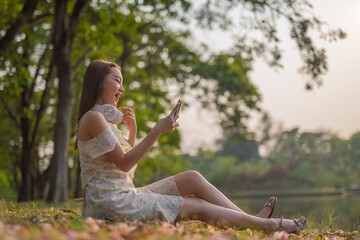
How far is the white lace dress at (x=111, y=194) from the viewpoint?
500cm

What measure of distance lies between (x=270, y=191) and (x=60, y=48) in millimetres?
54864

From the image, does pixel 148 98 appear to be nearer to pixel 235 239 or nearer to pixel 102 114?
pixel 102 114

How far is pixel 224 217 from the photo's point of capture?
5.08 m

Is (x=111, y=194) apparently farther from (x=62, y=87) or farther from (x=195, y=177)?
(x=62, y=87)

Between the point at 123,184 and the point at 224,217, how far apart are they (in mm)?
904

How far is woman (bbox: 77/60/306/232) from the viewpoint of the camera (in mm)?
4992

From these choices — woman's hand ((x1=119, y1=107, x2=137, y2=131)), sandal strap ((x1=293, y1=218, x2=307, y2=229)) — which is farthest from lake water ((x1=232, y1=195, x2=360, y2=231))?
woman's hand ((x1=119, y1=107, x2=137, y2=131))

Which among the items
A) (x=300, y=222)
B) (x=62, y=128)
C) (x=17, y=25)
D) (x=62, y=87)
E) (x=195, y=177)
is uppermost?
(x=17, y=25)

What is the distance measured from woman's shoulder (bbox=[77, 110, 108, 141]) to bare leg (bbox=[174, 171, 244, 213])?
826 mm

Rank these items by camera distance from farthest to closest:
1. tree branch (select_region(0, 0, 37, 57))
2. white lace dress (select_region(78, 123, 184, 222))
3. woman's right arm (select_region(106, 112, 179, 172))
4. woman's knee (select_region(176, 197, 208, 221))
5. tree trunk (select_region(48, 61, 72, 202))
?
tree trunk (select_region(48, 61, 72, 202)) < tree branch (select_region(0, 0, 37, 57)) < woman's knee (select_region(176, 197, 208, 221)) < white lace dress (select_region(78, 123, 184, 222)) < woman's right arm (select_region(106, 112, 179, 172))

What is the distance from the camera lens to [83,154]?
520cm

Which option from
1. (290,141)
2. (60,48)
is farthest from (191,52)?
(290,141)

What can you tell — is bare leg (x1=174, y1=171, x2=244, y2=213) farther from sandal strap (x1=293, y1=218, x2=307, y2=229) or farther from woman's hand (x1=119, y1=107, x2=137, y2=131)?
woman's hand (x1=119, y1=107, x2=137, y2=131)

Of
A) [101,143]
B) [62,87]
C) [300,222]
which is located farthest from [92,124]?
[62,87]
